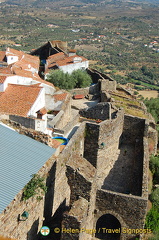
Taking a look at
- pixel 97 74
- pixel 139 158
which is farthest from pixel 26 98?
pixel 97 74

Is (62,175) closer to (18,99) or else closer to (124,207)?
(124,207)

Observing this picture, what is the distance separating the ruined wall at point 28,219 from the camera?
7535 mm

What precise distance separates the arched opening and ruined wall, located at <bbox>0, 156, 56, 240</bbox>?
10.3 ft

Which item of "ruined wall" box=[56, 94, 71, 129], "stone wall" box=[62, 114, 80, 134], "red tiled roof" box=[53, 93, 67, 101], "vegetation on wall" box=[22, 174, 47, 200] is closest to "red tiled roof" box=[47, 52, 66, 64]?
"red tiled roof" box=[53, 93, 67, 101]

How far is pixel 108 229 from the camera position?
471 inches

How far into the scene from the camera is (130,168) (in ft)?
48.4

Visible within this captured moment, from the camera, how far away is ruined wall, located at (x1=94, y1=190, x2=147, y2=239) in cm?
1052

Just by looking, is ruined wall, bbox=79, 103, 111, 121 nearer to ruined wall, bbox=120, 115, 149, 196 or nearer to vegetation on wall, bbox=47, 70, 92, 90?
ruined wall, bbox=120, 115, 149, 196

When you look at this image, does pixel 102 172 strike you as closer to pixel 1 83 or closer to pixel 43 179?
pixel 43 179

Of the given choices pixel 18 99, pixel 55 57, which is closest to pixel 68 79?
pixel 55 57

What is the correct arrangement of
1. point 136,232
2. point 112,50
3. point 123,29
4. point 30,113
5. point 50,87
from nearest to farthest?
point 136,232
point 30,113
point 50,87
point 112,50
point 123,29

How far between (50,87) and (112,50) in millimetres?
86971

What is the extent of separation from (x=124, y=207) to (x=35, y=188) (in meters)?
3.96

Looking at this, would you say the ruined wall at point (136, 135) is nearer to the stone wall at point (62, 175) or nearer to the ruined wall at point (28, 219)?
the stone wall at point (62, 175)
